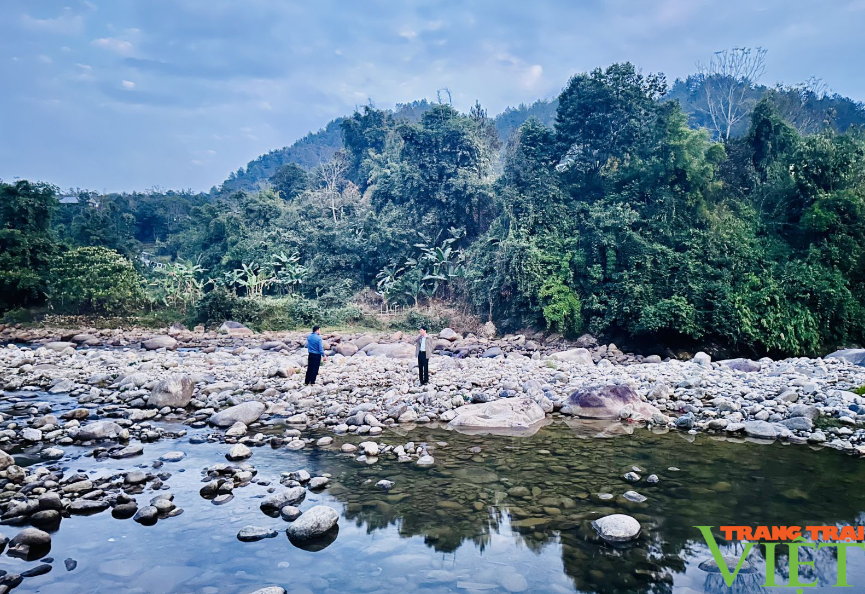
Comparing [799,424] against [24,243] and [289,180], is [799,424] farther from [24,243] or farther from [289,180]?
[289,180]

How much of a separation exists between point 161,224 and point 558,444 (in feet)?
144

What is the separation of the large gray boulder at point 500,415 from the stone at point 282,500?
363 centimetres

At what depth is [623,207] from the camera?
66.3ft

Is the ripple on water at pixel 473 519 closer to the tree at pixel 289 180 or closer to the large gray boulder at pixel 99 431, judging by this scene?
the large gray boulder at pixel 99 431

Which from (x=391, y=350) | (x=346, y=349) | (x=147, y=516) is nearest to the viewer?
(x=147, y=516)

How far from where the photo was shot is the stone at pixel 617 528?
5074 mm

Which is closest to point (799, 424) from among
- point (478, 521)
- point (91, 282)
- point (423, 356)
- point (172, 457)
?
point (478, 521)

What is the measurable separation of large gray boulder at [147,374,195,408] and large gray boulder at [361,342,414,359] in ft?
23.8

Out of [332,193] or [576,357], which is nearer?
[576,357]

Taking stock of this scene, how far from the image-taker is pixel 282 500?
587 centimetres

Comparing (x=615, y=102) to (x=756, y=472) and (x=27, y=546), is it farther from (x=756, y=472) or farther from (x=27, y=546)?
(x=27, y=546)

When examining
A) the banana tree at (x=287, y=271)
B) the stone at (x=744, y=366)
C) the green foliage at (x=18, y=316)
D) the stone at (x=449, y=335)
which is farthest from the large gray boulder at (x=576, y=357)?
the green foliage at (x=18, y=316)

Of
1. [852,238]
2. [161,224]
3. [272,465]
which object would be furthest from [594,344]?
[161,224]

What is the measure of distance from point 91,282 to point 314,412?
62.4 feet
